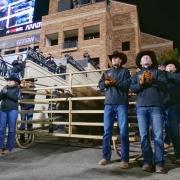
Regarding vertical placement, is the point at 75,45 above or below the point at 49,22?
below

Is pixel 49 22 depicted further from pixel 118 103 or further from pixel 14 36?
pixel 118 103

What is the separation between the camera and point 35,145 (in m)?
7.50

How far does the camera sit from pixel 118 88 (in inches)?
206

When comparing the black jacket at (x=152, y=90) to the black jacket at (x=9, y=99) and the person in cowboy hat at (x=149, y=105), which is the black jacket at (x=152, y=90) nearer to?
the person in cowboy hat at (x=149, y=105)

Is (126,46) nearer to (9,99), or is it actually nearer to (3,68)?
(3,68)

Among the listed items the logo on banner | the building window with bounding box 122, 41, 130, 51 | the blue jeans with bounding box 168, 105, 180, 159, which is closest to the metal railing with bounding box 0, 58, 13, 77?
the blue jeans with bounding box 168, 105, 180, 159

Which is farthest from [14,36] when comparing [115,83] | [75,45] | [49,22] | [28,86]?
[115,83]

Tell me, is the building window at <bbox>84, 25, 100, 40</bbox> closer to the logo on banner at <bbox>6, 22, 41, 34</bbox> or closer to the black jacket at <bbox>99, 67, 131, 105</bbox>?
the logo on banner at <bbox>6, 22, 41, 34</bbox>

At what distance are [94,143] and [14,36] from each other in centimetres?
3882

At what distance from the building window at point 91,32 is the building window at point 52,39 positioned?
3429 millimetres

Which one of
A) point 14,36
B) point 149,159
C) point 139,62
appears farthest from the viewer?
point 14,36

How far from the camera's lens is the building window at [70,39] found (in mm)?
30047

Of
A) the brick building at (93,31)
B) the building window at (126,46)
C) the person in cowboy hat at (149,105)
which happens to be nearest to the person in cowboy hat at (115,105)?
the person in cowboy hat at (149,105)

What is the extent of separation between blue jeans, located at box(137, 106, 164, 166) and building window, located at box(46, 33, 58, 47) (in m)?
27.9
